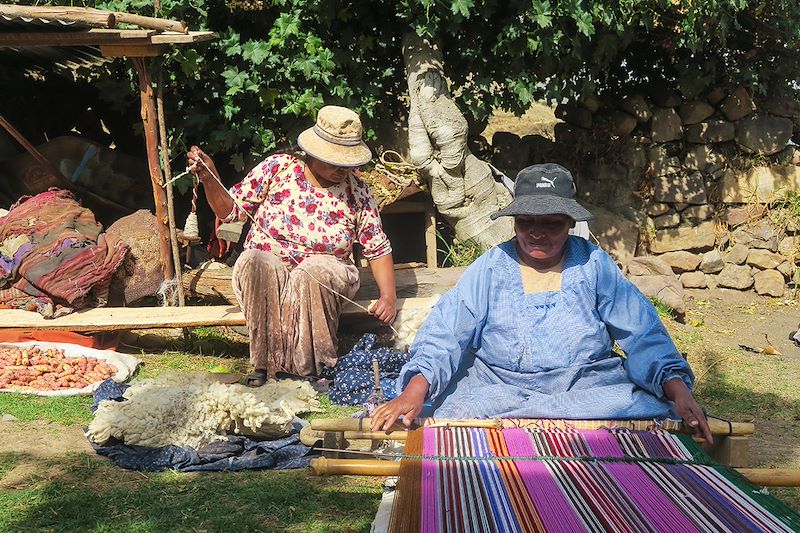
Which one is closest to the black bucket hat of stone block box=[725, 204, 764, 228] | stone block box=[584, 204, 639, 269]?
stone block box=[584, 204, 639, 269]

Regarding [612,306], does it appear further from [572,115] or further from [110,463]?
[572,115]

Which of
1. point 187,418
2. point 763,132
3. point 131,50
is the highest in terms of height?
point 131,50

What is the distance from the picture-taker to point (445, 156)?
7484 millimetres

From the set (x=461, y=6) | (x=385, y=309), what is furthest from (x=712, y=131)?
(x=385, y=309)

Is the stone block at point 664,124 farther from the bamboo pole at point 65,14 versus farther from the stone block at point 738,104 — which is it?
the bamboo pole at point 65,14

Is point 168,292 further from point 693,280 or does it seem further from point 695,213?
point 695,213

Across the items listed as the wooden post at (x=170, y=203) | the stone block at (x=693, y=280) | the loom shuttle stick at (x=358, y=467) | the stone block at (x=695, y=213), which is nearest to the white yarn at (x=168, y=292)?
the wooden post at (x=170, y=203)

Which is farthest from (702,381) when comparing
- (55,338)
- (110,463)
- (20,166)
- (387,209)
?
(20,166)

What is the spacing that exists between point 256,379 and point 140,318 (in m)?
1.08

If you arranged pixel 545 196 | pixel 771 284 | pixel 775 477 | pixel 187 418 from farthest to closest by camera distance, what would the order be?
pixel 771 284, pixel 187 418, pixel 545 196, pixel 775 477

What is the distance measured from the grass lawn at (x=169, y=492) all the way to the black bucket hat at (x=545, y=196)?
4.36ft

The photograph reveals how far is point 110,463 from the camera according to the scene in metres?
4.00

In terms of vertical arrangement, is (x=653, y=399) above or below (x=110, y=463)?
above

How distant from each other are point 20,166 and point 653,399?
20.5ft
